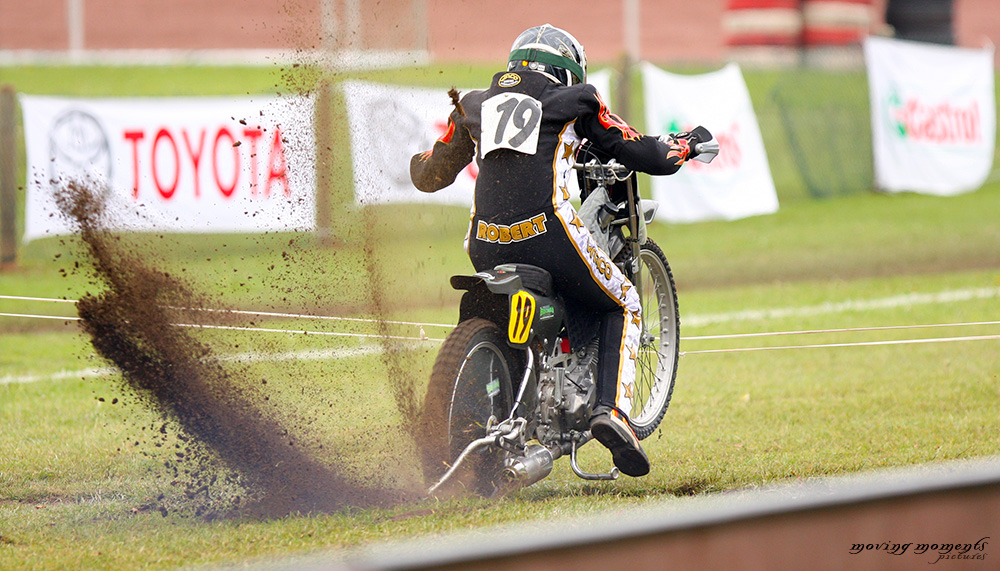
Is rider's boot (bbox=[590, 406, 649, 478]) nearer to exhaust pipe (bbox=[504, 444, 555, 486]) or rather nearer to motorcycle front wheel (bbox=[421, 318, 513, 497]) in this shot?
exhaust pipe (bbox=[504, 444, 555, 486])

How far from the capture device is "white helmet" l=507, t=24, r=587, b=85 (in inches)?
199

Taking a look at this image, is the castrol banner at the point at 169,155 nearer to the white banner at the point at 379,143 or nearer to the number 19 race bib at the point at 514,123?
the white banner at the point at 379,143

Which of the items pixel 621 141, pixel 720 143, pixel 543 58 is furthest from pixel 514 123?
pixel 720 143

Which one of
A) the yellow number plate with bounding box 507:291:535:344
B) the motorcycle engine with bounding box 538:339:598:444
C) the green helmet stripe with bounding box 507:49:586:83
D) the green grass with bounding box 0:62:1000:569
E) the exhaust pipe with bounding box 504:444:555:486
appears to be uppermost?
the green helmet stripe with bounding box 507:49:586:83

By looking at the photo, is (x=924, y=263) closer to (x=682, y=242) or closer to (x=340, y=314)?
(x=682, y=242)

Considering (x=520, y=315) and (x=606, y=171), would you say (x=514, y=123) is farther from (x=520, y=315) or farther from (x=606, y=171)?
(x=520, y=315)

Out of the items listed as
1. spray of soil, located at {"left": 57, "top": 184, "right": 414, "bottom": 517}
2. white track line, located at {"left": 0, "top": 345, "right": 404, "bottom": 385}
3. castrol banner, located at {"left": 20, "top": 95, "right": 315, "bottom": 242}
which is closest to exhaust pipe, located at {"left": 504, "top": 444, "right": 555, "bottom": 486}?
spray of soil, located at {"left": 57, "top": 184, "right": 414, "bottom": 517}

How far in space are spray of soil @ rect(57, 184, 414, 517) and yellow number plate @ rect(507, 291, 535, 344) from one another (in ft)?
2.28

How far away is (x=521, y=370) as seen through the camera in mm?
5086

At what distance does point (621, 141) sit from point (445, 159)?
2.73 feet

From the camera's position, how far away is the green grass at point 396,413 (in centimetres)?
456

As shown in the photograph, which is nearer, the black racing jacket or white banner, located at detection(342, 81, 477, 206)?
the black racing jacket

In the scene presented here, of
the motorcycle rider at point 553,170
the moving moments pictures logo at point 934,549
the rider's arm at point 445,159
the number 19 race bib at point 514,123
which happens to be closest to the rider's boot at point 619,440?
the motorcycle rider at point 553,170

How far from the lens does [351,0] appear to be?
6586 mm
